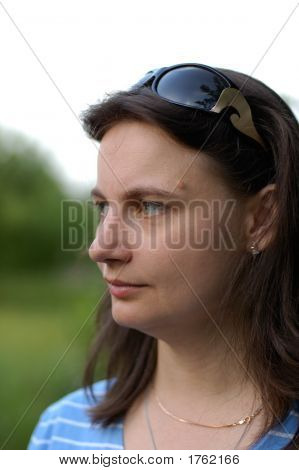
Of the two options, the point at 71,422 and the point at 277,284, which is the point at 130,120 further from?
the point at 71,422

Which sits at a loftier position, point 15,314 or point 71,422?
point 71,422

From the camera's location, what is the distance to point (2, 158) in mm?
8328

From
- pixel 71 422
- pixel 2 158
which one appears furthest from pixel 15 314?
pixel 71 422

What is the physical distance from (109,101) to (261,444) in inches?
36.1

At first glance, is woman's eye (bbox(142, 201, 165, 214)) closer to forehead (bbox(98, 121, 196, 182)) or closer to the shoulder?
forehead (bbox(98, 121, 196, 182))

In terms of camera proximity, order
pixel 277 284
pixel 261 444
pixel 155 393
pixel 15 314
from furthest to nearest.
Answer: pixel 15 314 < pixel 155 393 < pixel 277 284 < pixel 261 444

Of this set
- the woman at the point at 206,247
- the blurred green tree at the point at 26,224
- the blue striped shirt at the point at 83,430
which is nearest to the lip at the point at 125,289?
the woman at the point at 206,247

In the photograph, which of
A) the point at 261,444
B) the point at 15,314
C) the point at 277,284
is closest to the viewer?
the point at 261,444

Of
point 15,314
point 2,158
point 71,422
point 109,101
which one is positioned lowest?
point 15,314

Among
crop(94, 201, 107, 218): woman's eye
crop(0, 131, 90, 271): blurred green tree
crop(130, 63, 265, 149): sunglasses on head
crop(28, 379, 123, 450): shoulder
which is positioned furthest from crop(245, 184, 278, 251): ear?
crop(0, 131, 90, 271): blurred green tree

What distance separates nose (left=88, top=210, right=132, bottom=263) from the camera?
52.8 inches

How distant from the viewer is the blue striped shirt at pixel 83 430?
1.31 meters

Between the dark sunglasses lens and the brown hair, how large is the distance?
0.02m

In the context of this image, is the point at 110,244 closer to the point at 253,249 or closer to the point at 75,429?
the point at 253,249
